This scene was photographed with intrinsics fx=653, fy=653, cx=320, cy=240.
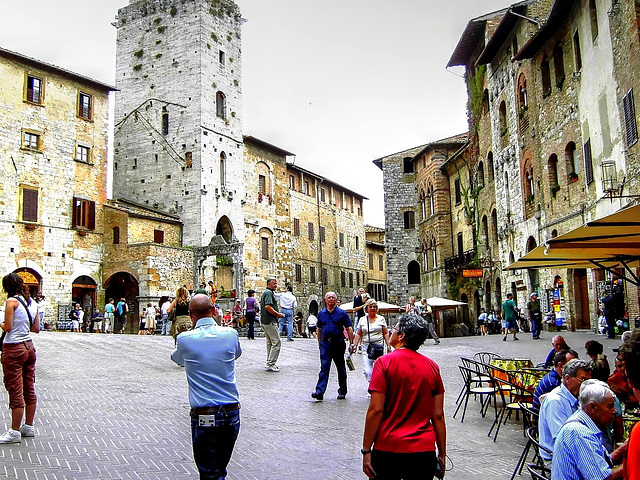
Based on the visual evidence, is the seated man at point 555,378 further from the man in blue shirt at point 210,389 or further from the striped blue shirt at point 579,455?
the man in blue shirt at point 210,389

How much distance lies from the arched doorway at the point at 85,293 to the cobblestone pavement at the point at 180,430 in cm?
1891

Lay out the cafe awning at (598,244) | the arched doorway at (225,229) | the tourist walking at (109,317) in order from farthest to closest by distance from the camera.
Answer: the arched doorway at (225,229)
the tourist walking at (109,317)
the cafe awning at (598,244)

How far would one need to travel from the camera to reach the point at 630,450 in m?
2.69

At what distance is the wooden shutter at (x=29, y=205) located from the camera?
30297 mm

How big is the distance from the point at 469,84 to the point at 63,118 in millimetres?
20958

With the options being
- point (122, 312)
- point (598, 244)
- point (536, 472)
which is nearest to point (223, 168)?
point (122, 312)

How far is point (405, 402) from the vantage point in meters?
4.08

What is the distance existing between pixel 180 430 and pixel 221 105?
33653mm

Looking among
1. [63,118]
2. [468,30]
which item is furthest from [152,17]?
[468,30]

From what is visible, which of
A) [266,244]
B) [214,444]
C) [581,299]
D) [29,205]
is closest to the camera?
[214,444]

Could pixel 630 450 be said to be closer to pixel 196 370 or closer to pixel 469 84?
pixel 196 370

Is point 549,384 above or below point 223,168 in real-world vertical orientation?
below

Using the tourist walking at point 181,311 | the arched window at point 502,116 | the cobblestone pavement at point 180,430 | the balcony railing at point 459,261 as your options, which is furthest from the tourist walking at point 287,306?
the balcony railing at point 459,261

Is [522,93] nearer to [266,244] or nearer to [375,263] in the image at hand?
[266,244]
